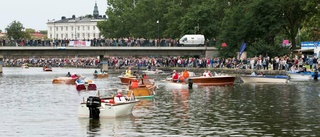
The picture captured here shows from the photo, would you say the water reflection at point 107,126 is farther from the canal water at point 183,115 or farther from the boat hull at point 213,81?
the boat hull at point 213,81

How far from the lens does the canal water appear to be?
134 feet

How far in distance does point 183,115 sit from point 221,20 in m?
91.0

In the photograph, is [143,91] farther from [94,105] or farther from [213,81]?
[213,81]

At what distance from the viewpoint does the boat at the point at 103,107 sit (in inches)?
1783

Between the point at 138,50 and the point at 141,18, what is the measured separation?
Answer: 4610 cm

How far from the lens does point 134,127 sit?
1681 inches

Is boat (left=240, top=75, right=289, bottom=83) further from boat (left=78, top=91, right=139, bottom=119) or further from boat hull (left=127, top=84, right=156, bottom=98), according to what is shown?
boat (left=78, top=91, right=139, bottom=119)

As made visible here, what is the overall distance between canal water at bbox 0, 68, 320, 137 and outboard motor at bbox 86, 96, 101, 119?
63cm

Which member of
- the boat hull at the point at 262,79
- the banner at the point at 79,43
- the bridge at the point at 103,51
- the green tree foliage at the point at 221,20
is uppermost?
the green tree foliage at the point at 221,20

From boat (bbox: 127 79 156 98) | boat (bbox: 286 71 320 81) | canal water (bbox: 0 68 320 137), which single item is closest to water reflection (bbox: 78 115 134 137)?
canal water (bbox: 0 68 320 137)

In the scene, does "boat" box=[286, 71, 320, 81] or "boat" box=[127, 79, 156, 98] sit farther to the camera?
"boat" box=[286, 71, 320, 81]

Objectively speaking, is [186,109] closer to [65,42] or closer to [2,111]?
[2,111]

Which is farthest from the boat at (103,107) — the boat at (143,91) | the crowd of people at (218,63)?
the crowd of people at (218,63)

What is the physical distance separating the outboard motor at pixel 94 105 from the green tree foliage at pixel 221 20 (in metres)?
57.6
